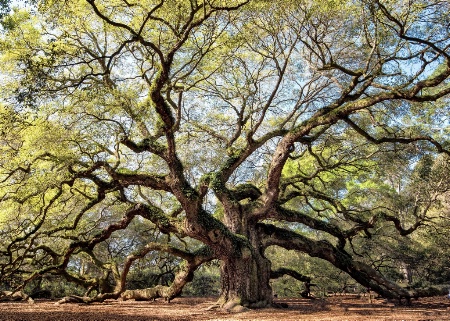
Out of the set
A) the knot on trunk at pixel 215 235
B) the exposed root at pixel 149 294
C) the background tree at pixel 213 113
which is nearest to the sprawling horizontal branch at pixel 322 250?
the background tree at pixel 213 113

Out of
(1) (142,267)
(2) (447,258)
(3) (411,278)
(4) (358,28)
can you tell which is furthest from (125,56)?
(3) (411,278)

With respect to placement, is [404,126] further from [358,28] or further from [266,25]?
[266,25]

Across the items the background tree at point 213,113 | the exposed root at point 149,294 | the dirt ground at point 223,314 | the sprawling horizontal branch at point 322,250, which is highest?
the background tree at point 213,113

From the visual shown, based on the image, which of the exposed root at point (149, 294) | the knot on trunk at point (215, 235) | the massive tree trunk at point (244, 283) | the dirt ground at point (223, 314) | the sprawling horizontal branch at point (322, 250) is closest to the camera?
the dirt ground at point (223, 314)

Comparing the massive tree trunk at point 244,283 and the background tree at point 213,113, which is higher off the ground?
the background tree at point 213,113

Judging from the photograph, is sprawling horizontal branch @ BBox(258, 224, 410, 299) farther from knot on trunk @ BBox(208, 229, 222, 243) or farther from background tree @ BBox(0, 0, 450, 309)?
knot on trunk @ BBox(208, 229, 222, 243)

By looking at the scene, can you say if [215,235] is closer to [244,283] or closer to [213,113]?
[244,283]

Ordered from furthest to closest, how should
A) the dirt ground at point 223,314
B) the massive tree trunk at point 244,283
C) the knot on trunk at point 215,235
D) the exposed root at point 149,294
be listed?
1. the exposed root at point 149,294
2. the massive tree trunk at point 244,283
3. the knot on trunk at point 215,235
4. the dirt ground at point 223,314

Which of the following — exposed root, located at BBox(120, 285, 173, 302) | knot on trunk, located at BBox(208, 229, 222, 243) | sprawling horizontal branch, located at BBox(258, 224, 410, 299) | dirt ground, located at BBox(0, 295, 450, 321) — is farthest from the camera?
exposed root, located at BBox(120, 285, 173, 302)

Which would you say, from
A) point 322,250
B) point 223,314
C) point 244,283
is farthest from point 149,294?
point 322,250

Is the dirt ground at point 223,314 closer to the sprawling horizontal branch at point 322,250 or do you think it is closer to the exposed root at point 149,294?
the sprawling horizontal branch at point 322,250

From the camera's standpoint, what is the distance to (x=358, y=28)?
952cm

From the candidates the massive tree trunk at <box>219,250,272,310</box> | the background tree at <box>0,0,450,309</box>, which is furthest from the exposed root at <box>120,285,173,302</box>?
the massive tree trunk at <box>219,250,272,310</box>

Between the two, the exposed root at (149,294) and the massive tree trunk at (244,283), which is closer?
the massive tree trunk at (244,283)
